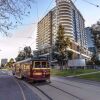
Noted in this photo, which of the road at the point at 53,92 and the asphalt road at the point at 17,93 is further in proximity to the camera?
the asphalt road at the point at 17,93

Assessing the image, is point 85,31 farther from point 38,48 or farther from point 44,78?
point 44,78

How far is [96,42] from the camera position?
65.5m

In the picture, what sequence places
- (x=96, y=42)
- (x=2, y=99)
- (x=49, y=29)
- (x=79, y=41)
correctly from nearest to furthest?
(x=2, y=99) → (x=96, y=42) → (x=49, y=29) → (x=79, y=41)

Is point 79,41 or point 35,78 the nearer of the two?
point 35,78

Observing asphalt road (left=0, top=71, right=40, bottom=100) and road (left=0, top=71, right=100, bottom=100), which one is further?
asphalt road (left=0, top=71, right=40, bottom=100)

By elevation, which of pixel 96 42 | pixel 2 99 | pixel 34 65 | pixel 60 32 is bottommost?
pixel 2 99

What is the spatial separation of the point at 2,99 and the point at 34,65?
1286 cm

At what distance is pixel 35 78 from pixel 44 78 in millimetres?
944

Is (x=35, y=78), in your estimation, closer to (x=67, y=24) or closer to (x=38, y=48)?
(x=67, y=24)

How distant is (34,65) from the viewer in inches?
1172

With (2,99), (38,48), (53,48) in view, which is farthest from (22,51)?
(2,99)

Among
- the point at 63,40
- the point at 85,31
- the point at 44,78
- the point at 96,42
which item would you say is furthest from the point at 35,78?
the point at 85,31

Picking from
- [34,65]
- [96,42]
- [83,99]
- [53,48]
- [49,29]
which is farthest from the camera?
[49,29]

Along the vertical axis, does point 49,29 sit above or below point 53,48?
above
